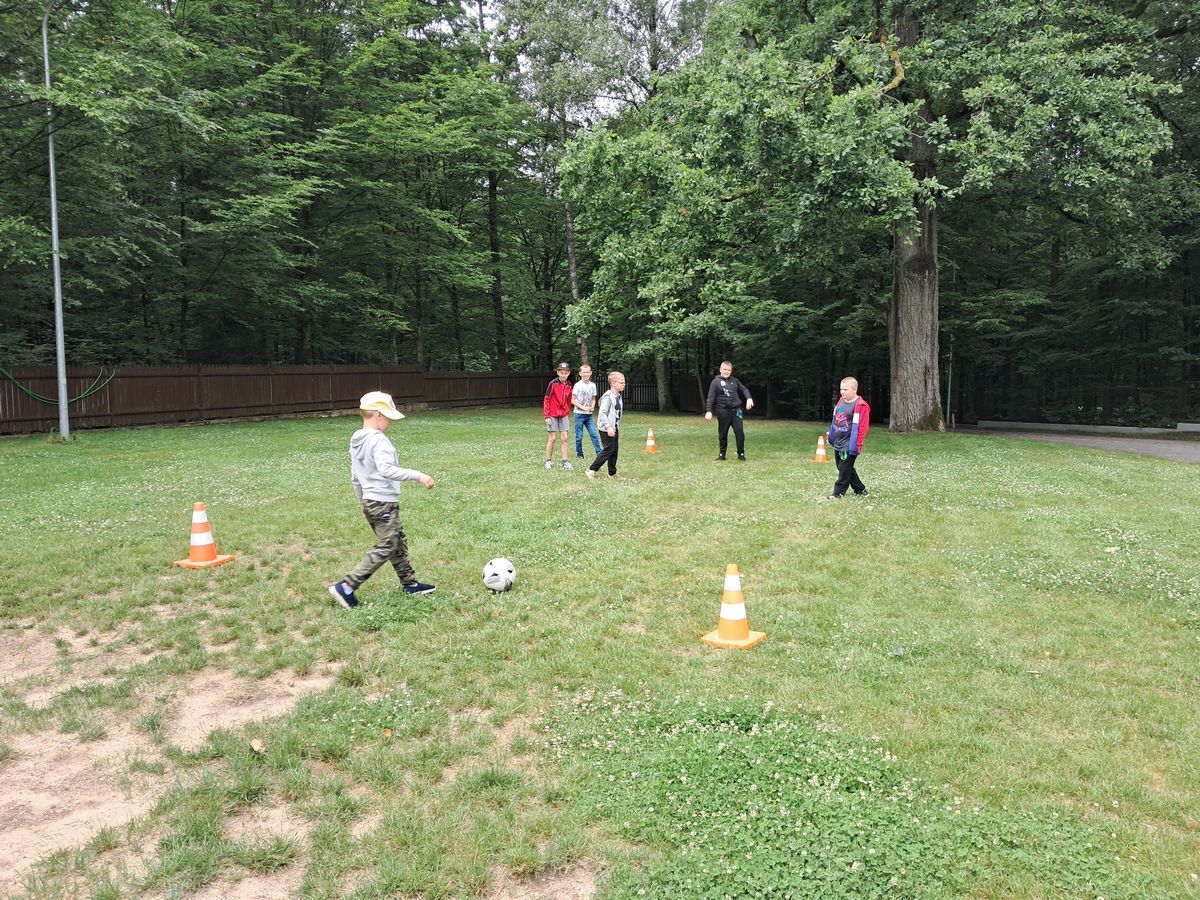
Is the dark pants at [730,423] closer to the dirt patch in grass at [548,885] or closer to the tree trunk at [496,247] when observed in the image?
the dirt patch in grass at [548,885]

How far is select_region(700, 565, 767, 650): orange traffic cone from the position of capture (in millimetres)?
5297

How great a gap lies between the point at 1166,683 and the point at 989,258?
95.8ft

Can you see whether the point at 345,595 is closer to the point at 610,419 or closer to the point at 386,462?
the point at 386,462

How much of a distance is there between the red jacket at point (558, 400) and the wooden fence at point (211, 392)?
626 inches

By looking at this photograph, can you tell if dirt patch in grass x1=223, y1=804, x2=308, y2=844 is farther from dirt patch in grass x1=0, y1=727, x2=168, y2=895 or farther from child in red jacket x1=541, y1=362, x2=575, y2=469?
child in red jacket x1=541, y1=362, x2=575, y2=469

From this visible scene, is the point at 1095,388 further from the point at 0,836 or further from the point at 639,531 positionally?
the point at 0,836

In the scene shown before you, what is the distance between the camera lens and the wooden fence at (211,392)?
65.9 ft

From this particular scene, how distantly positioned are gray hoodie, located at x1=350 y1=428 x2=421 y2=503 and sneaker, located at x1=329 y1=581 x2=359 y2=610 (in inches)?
30.6

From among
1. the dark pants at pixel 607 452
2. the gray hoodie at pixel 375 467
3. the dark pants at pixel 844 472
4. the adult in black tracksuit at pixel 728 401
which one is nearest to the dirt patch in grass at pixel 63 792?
the gray hoodie at pixel 375 467

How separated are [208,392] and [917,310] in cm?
2195

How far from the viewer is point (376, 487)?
6.22 meters

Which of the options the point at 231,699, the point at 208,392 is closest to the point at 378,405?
the point at 231,699

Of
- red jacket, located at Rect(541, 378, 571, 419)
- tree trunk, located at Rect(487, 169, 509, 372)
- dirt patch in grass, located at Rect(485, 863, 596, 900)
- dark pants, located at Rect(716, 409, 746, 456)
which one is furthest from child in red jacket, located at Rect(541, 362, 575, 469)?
tree trunk, located at Rect(487, 169, 509, 372)

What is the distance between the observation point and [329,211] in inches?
1215
